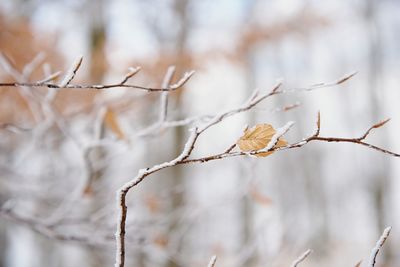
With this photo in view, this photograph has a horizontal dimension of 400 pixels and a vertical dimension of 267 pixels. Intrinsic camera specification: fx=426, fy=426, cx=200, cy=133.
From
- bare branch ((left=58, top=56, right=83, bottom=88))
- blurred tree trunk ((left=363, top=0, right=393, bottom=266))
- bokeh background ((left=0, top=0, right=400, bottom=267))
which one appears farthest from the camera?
blurred tree trunk ((left=363, top=0, right=393, bottom=266))

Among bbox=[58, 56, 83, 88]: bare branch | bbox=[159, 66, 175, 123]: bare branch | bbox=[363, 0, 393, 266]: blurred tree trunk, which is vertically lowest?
bbox=[58, 56, 83, 88]: bare branch

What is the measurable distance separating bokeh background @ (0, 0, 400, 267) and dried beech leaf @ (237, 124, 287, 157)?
0.06 m

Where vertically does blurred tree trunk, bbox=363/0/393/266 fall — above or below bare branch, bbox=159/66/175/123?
above

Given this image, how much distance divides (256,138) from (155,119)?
11.5ft

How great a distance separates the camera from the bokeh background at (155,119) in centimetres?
197

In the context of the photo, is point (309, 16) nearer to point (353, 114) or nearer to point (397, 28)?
point (397, 28)

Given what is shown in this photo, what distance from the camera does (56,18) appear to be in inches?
178

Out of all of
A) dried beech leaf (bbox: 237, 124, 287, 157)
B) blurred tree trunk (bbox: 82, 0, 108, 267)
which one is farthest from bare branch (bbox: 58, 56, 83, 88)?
blurred tree trunk (bbox: 82, 0, 108, 267)

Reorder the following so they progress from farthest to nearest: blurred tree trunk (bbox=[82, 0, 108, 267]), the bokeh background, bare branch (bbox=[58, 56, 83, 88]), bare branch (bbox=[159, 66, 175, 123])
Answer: blurred tree trunk (bbox=[82, 0, 108, 267])
the bokeh background
bare branch (bbox=[159, 66, 175, 123])
bare branch (bbox=[58, 56, 83, 88])

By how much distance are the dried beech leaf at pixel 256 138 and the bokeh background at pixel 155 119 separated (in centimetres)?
6

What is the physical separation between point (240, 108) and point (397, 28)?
10.2 meters

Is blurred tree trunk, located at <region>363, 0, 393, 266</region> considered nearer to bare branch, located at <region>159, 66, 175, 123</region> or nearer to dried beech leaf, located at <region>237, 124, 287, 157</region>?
bare branch, located at <region>159, 66, 175, 123</region>

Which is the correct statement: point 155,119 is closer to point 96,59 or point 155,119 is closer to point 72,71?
point 96,59

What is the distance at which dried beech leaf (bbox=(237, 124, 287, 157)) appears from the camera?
2.63 feet
